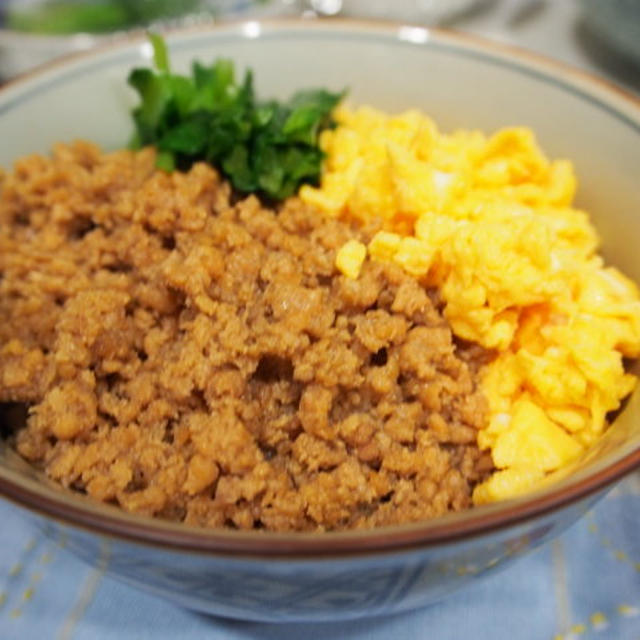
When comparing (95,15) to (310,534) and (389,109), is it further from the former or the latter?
(310,534)

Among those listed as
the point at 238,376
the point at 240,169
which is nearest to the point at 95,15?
the point at 240,169

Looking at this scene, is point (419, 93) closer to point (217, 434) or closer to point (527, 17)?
point (217, 434)

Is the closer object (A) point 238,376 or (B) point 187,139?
(A) point 238,376

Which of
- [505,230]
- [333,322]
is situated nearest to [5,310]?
[333,322]

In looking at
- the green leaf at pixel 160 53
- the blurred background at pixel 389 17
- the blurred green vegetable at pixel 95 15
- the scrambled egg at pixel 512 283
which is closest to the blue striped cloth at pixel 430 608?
the scrambled egg at pixel 512 283

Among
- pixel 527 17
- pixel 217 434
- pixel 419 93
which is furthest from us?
pixel 527 17

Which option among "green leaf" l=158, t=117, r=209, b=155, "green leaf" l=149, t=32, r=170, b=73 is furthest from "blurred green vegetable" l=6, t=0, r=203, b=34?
"green leaf" l=158, t=117, r=209, b=155

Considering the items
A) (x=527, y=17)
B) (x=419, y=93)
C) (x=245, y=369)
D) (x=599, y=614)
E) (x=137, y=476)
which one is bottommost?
(x=137, y=476)

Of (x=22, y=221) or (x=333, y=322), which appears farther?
(x=22, y=221)
